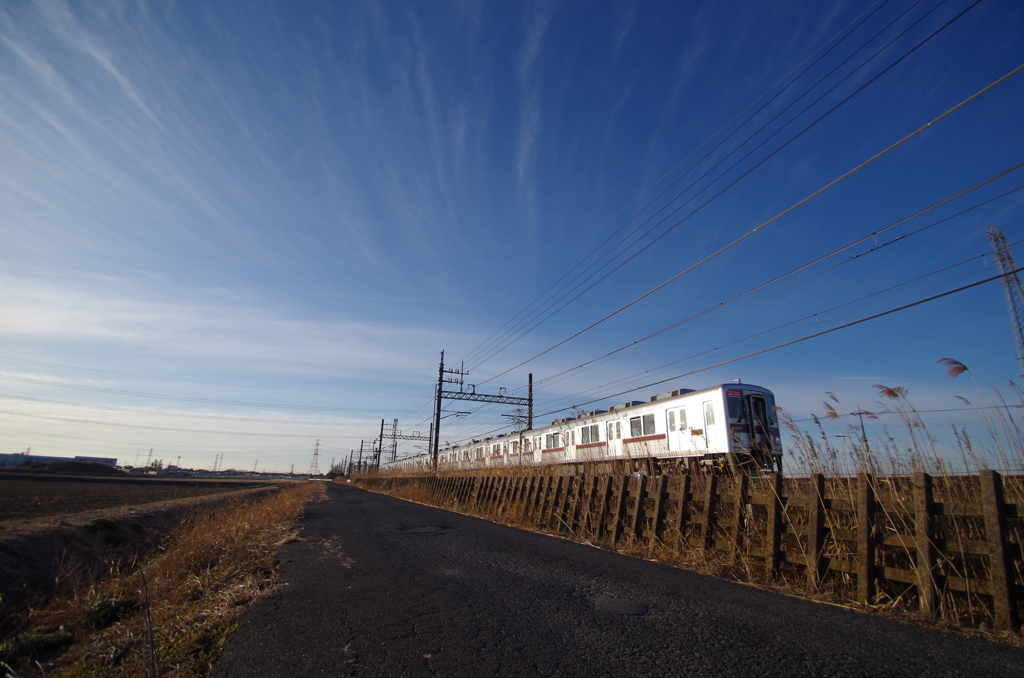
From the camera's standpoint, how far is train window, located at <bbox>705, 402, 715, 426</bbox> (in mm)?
11977

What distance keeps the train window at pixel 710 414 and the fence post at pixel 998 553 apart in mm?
9268

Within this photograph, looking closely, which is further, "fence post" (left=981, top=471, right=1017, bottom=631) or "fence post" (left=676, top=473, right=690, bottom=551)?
"fence post" (left=676, top=473, right=690, bottom=551)

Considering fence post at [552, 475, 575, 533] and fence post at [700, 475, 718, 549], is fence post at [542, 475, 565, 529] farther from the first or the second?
fence post at [700, 475, 718, 549]

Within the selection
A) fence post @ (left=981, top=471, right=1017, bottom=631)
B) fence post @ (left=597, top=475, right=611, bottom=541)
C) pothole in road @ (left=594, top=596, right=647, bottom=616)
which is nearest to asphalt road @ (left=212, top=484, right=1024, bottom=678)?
pothole in road @ (left=594, top=596, right=647, bottom=616)

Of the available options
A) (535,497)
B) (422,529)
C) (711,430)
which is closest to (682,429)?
(711,430)

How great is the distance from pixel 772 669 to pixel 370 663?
6.75 feet

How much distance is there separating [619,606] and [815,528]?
2004 millimetres

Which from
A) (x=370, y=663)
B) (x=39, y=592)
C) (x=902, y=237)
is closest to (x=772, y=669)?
(x=370, y=663)

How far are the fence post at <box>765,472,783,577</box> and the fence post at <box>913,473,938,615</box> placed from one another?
1034mm

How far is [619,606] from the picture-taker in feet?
10.6

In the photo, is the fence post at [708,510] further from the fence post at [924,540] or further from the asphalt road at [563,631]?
the fence post at [924,540]

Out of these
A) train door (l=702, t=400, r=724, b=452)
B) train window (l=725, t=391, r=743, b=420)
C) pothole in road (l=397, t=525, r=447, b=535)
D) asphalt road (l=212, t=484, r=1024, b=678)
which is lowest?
pothole in road (l=397, t=525, r=447, b=535)

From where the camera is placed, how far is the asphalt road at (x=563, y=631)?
2256 mm

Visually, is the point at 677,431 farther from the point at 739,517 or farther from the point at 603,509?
the point at 739,517
